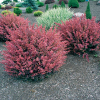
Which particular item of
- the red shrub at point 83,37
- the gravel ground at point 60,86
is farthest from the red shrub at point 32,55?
the red shrub at point 83,37

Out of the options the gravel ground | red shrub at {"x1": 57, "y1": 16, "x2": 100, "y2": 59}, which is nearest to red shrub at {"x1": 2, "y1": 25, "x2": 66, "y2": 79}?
the gravel ground

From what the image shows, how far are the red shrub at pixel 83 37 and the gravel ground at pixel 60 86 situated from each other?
0.74 metres

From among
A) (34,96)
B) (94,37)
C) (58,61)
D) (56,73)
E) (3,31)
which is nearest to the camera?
(34,96)

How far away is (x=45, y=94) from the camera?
287 cm

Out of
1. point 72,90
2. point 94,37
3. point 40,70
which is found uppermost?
point 94,37

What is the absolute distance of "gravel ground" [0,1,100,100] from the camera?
9.25ft

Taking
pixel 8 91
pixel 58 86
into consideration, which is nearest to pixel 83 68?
pixel 58 86

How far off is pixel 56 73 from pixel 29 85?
866 mm

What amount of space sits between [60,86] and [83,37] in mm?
1974

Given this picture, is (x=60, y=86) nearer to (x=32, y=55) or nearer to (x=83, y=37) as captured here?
(x=32, y=55)

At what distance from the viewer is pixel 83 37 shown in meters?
4.24

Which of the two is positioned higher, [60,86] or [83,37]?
[83,37]

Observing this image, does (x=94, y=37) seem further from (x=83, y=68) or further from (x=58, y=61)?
(x=58, y=61)

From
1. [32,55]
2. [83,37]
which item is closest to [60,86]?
[32,55]
